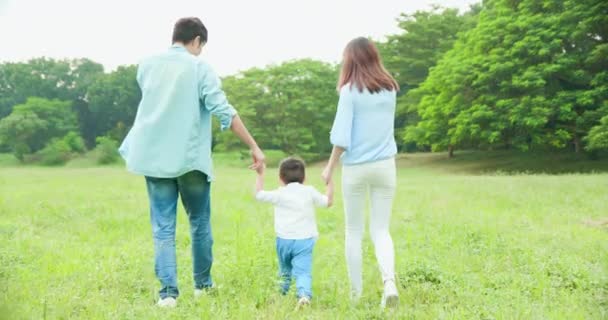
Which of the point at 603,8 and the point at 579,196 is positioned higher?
the point at 603,8

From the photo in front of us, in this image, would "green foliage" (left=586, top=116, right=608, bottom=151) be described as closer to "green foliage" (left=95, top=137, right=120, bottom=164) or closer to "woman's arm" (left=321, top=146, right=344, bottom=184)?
"woman's arm" (left=321, top=146, right=344, bottom=184)

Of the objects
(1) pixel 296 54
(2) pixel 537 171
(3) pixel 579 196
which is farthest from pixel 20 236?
(1) pixel 296 54

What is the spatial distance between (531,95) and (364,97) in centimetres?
2460

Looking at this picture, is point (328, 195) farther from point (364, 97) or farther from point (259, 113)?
point (259, 113)

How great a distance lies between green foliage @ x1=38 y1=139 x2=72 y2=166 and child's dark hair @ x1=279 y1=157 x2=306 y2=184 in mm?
48330

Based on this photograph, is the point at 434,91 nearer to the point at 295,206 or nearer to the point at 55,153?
the point at 295,206

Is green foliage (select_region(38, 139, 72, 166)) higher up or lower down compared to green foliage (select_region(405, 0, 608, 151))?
lower down

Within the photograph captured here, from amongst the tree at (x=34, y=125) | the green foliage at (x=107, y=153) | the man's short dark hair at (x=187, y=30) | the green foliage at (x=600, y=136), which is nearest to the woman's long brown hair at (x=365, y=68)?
the man's short dark hair at (x=187, y=30)

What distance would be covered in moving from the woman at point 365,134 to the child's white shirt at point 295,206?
0.75 ft

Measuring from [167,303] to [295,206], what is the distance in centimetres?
118

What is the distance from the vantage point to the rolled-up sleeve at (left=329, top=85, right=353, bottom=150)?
13.2 ft

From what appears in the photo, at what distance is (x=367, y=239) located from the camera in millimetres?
7473

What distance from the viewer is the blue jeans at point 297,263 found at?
4102 millimetres

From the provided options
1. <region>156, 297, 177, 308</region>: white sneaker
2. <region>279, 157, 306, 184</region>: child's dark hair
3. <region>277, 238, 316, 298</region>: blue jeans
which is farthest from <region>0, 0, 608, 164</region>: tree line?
<region>156, 297, 177, 308</region>: white sneaker
